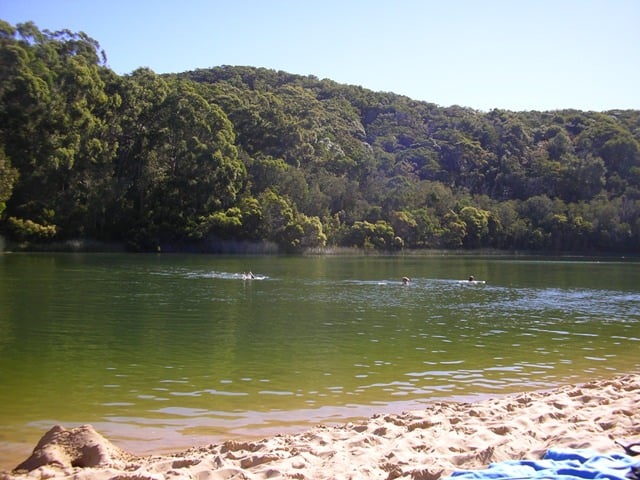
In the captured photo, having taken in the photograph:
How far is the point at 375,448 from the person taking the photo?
775 centimetres

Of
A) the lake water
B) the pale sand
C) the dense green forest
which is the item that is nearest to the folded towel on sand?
the pale sand

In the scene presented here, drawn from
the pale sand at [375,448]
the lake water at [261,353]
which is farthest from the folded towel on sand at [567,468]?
the lake water at [261,353]

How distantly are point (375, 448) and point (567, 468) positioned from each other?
2295 millimetres

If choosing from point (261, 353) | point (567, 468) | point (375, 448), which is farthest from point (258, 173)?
point (567, 468)

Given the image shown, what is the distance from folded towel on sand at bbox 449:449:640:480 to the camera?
19.9ft

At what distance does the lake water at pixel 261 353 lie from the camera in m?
10.5

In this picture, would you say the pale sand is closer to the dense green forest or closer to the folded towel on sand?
the folded towel on sand

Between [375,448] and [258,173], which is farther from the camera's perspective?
[258,173]

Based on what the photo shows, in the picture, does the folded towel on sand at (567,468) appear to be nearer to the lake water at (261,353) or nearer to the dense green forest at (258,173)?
the lake water at (261,353)

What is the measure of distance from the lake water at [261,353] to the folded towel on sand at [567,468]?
160 inches

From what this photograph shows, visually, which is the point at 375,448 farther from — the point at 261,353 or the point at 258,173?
the point at 258,173

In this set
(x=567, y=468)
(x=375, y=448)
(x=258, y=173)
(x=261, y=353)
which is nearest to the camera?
(x=567, y=468)

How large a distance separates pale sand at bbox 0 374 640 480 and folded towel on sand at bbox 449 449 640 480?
0.36 meters

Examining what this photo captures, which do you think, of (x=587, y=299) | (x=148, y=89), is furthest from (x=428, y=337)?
(x=148, y=89)
